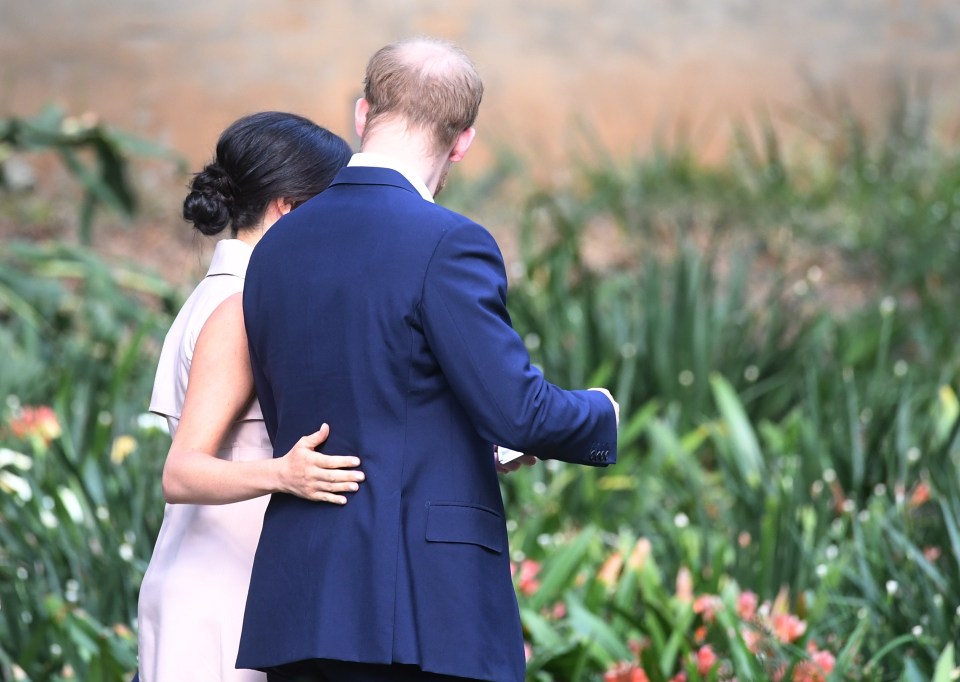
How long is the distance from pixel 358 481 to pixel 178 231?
18.4 feet

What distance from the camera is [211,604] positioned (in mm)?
1869

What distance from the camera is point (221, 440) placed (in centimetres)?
183

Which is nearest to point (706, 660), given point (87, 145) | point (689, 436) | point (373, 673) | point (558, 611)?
point (558, 611)

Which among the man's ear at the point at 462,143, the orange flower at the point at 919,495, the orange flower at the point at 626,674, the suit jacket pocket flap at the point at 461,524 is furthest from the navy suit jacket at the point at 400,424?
the orange flower at the point at 919,495

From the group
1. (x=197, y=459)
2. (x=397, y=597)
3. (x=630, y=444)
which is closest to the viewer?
(x=397, y=597)

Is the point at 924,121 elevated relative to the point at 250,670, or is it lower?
elevated

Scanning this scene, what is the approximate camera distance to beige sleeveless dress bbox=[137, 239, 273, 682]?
1865 millimetres

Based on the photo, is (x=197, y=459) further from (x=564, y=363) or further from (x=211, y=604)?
(x=564, y=363)

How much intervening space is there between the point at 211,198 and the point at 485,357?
570 mm

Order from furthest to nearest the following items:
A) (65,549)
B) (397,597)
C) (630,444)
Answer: (630,444)
(65,549)
(397,597)

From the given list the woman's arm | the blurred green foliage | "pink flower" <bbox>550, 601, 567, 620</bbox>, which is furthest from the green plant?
the woman's arm

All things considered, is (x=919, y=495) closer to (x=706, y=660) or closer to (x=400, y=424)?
(x=706, y=660)

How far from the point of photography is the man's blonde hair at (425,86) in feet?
5.54

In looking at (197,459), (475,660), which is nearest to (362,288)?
(197,459)
